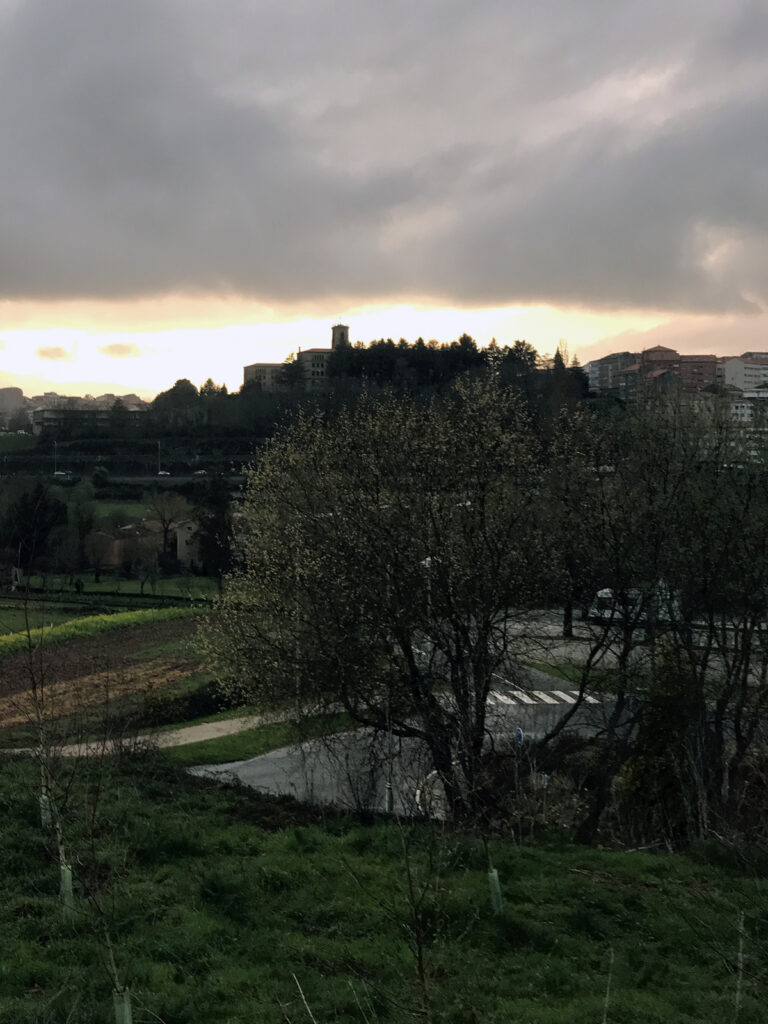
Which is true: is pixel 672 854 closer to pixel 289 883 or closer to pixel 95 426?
pixel 289 883

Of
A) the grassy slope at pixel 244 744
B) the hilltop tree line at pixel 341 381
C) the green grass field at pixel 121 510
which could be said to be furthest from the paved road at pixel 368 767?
the hilltop tree line at pixel 341 381

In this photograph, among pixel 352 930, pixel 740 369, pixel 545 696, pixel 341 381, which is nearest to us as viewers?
pixel 352 930

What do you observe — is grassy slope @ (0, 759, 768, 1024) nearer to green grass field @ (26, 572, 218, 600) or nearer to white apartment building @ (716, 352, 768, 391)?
green grass field @ (26, 572, 218, 600)

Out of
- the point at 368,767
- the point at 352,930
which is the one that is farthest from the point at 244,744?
the point at 352,930

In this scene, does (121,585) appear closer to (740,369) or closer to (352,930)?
(352,930)

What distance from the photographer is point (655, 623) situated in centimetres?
1377

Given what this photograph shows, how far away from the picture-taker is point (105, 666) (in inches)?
798

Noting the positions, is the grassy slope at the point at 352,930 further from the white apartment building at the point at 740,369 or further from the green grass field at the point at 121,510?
the white apartment building at the point at 740,369

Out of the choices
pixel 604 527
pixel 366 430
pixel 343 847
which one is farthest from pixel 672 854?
pixel 366 430

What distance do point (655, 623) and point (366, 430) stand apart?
563 cm

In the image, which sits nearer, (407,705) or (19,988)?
(19,988)

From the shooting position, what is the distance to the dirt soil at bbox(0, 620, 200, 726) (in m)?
21.8

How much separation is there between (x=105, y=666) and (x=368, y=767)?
29.6 ft

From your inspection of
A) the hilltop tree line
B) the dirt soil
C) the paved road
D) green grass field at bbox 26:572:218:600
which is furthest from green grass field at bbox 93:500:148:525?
the paved road
